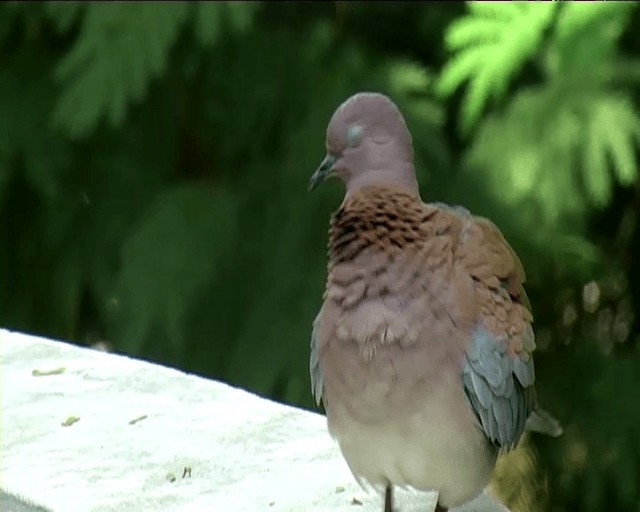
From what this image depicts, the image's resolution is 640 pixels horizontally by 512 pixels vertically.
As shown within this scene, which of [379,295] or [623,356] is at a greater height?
[379,295]

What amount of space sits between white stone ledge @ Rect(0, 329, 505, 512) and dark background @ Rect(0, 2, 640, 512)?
0.41m

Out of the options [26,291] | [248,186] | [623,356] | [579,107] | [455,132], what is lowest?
[26,291]

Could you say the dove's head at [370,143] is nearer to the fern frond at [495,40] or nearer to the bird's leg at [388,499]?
the bird's leg at [388,499]

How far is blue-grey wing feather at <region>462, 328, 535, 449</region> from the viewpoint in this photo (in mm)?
846

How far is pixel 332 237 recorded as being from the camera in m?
0.88

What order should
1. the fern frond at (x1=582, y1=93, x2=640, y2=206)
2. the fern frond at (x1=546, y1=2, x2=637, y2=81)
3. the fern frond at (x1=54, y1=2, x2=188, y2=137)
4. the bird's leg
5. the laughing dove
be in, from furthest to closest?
the fern frond at (x1=54, y1=2, x2=188, y2=137) → the fern frond at (x1=582, y1=93, x2=640, y2=206) → the fern frond at (x1=546, y1=2, x2=637, y2=81) → the bird's leg → the laughing dove

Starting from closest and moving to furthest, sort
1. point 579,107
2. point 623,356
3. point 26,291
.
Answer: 1. point 579,107
2. point 623,356
3. point 26,291

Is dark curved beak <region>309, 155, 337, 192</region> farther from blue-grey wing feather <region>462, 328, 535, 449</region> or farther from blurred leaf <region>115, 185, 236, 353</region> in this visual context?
blurred leaf <region>115, 185, 236, 353</region>

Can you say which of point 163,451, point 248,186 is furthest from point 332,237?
point 248,186

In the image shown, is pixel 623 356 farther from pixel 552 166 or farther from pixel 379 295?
pixel 379 295

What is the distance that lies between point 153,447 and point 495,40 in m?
0.70

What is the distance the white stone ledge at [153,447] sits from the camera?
104 cm

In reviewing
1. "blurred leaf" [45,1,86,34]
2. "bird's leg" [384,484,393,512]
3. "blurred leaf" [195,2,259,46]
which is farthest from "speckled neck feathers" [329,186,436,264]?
"blurred leaf" [45,1,86,34]

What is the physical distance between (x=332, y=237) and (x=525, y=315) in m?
0.16
